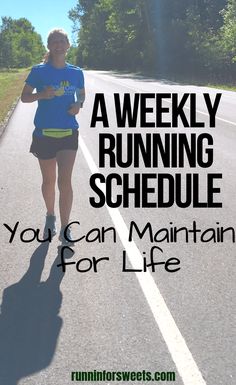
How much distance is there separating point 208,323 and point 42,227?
2.50 m

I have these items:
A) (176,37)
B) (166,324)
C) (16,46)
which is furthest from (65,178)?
(16,46)

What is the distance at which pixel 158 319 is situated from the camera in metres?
3.56

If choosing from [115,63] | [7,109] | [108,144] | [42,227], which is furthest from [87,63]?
[42,227]

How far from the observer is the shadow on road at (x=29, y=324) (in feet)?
9.95

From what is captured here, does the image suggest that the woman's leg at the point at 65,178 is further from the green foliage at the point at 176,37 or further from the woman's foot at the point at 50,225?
the green foliage at the point at 176,37

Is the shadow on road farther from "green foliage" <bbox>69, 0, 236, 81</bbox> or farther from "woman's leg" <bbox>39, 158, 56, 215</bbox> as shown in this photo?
"green foliage" <bbox>69, 0, 236, 81</bbox>

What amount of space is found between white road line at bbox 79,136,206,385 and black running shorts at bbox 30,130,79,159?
1.12 m

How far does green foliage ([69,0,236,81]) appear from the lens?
1716 inches

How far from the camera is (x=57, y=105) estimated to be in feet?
15.4

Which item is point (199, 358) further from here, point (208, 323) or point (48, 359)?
point (48, 359)

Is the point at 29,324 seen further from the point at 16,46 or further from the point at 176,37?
the point at 16,46

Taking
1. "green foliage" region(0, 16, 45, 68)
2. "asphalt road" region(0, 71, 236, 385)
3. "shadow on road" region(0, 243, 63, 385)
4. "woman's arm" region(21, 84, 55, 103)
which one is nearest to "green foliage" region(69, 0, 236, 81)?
"asphalt road" region(0, 71, 236, 385)

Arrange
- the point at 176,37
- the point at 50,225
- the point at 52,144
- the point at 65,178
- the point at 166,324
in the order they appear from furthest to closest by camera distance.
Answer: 1. the point at 176,37
2. the point at 50,225
3. the point at 65,178
4. the point at 52,144
5. the point at 166,324

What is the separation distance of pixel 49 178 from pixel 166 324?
7.17 feet
